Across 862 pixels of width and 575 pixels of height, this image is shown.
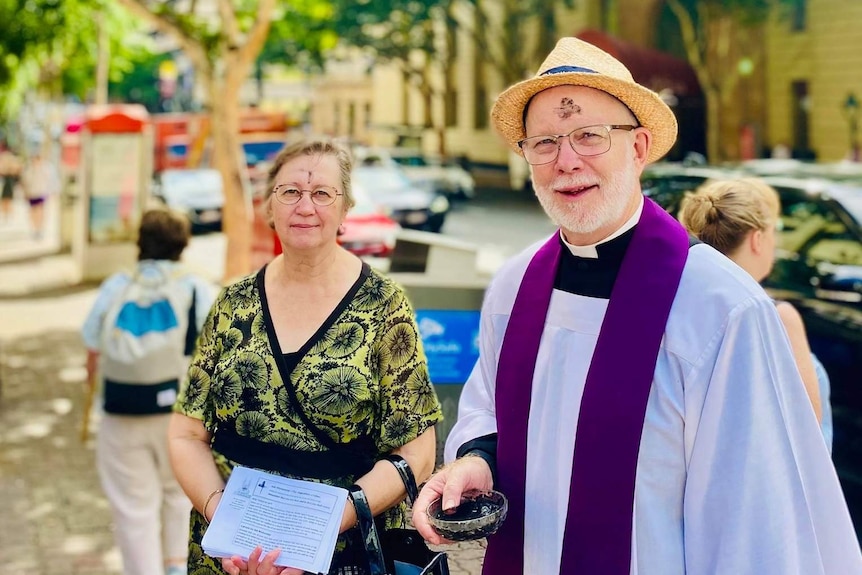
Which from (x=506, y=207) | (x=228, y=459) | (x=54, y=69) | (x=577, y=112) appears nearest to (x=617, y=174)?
(x=577, y=112)

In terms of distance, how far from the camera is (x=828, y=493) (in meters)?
2.07

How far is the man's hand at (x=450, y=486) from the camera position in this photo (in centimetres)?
224

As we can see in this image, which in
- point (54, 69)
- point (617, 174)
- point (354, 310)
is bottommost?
point (354, 310)

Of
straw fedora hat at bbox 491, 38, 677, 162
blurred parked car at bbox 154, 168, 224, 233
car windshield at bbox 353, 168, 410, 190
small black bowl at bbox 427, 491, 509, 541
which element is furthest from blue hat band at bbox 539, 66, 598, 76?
blurred parked car at bbox 154, 168, 224, 233

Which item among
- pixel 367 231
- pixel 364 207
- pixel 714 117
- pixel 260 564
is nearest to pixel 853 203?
pixel 260 564

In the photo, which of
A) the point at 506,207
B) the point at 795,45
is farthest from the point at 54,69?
the point at 795,45

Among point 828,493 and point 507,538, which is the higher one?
point 828,493

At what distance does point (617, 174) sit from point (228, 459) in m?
1.29

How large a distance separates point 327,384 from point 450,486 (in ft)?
1.85

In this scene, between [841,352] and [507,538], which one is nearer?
[507,538]

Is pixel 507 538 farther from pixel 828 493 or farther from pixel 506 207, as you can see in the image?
pixel 506 207

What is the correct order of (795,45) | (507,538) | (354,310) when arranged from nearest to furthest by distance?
(507,538) < (354,310) < (795,45)

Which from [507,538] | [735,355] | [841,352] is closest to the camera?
[735,355]

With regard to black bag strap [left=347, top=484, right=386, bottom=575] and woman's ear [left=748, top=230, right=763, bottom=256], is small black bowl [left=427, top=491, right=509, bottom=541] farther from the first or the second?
woman's ear [left=748, top=230, right=763, bottom=256]
